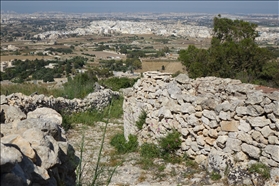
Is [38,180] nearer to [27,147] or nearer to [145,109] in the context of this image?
[27,147]

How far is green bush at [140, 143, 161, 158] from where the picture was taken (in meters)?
6.50

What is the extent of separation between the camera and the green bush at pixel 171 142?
6.23 meters

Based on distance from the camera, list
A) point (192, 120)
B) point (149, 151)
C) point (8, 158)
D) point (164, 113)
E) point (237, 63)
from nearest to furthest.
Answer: point (8, 158)
point (192, 120)
point (164, 113)
point (149, 151)
point (237, 63)

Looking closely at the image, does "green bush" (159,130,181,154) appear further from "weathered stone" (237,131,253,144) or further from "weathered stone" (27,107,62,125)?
"weathered stone" (27,107,62,125)

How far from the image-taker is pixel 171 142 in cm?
626

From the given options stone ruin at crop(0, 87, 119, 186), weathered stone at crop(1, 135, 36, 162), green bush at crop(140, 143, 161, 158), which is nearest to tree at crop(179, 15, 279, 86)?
green bush at crop(140, 143, 161, 158)

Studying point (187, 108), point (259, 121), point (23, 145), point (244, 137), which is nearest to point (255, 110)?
point (259, 121)

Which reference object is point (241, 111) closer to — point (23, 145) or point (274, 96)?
point (274, 96)

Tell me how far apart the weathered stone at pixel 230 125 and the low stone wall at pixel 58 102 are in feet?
16.9

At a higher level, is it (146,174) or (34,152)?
(34,152)

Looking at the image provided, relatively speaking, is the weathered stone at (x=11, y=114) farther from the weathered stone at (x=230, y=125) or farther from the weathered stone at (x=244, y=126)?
the weathered stone at (x=244, y=126)

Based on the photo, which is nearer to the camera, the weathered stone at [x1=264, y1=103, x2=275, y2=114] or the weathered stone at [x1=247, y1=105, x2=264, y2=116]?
the weathered stone at [x1=264, y1=103, x2=275, y2=114]

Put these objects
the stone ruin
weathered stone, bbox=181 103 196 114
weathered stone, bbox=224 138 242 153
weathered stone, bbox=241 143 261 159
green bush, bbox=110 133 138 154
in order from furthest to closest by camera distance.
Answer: green bush, bbox=110 133 138 154 → weathered stone, bbox=181 103 196 114 → weathered stone, bbox=224 138 242 153 → weathered stone, bbox=241 143 261 159 → the stone ruin

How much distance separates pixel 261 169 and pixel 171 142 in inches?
75.4
